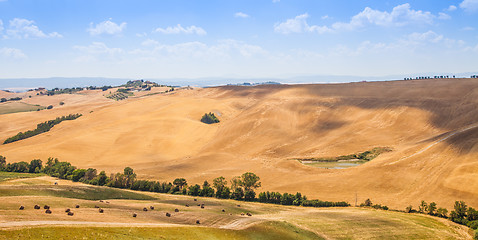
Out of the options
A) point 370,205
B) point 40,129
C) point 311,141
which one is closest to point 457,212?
point 370,205

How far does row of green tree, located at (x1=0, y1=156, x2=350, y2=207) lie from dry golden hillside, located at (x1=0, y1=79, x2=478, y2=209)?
7.21m

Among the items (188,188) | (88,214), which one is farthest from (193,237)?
(188,188)

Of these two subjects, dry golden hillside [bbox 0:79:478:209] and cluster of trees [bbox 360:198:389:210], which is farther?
dry golden hillside [bbox 0:79:478:209]

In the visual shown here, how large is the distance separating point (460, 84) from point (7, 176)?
18723cm

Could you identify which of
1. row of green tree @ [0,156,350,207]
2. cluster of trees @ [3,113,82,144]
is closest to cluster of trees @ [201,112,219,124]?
cluster of trees @ [3,113,82,144]

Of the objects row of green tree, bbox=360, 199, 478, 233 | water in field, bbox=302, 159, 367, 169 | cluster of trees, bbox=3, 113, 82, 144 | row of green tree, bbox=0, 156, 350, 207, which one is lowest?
row of green tree, bbox=0, 156, 350, 207

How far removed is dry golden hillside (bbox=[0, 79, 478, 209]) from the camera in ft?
304

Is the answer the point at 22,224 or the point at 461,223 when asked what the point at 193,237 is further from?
the point at 461,223

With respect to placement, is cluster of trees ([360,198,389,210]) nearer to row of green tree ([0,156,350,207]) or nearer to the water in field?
row of green tree ([0,156,350,207])

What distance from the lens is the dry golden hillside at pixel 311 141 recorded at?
9269 centimetres

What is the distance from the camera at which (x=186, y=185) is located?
317 feet

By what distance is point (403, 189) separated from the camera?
3479 inches

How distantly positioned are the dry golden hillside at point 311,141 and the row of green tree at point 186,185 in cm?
721

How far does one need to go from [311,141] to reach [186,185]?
58972mm
